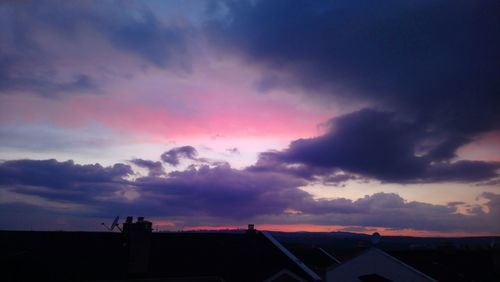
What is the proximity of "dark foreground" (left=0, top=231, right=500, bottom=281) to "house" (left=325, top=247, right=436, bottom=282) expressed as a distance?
1901 mm

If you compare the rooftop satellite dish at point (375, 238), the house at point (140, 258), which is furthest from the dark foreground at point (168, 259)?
the rooftop satellite dish at point (375, 238)

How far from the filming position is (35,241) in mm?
28938

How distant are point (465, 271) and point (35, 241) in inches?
1428

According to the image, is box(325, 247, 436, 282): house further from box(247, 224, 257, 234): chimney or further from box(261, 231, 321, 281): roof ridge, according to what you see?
box(247, 224, 257, 234): chimney

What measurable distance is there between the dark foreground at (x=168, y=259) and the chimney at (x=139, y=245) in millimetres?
603

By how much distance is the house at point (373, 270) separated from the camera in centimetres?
3114

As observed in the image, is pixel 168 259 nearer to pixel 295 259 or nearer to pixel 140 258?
pixel 140 258

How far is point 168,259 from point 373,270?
57.5 ft

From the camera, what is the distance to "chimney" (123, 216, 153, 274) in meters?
27.5

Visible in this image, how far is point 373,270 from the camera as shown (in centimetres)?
3350

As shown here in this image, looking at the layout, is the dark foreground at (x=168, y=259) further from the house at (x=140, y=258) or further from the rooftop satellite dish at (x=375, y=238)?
the rooftop satellite dish at (x=375, y=238)

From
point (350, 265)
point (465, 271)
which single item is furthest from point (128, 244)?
point (465, 271)

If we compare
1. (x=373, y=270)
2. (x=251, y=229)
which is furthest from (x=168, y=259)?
(x=373, y=270)

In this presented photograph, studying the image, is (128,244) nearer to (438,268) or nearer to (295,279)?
(295,279)
